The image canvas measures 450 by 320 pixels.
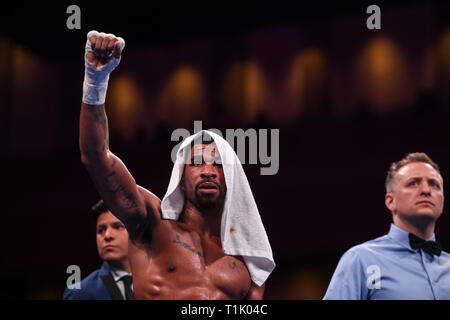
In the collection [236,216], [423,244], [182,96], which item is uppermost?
[182,96]

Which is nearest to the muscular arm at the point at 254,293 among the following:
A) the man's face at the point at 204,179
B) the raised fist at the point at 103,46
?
the man's face at the point at 204,179

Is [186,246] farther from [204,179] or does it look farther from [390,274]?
[390,274]

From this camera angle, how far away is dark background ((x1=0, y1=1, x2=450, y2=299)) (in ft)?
22.7

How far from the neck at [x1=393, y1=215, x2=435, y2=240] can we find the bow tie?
1.6 inches

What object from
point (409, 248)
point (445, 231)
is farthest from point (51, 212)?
point (409, 248)

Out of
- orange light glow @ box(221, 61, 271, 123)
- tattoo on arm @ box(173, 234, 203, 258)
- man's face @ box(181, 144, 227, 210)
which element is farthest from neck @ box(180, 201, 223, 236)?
orange light glow @ box(221, 61, 271, 123)

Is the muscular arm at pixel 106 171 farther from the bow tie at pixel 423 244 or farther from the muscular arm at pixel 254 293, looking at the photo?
the bow tie at pixel 423 244

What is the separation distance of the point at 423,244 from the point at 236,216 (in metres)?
1.10

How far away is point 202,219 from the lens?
2838 mm

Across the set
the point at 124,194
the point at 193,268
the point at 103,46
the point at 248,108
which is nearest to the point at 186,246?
the point at 193,268

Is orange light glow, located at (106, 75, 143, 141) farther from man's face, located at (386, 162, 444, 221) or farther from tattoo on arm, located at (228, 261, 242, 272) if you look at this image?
tattoo on arm, located at (228, 261, 242, 272)

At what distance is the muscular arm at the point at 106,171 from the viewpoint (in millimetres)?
2453

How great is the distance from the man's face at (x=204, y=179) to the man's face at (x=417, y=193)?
3.39 ft
